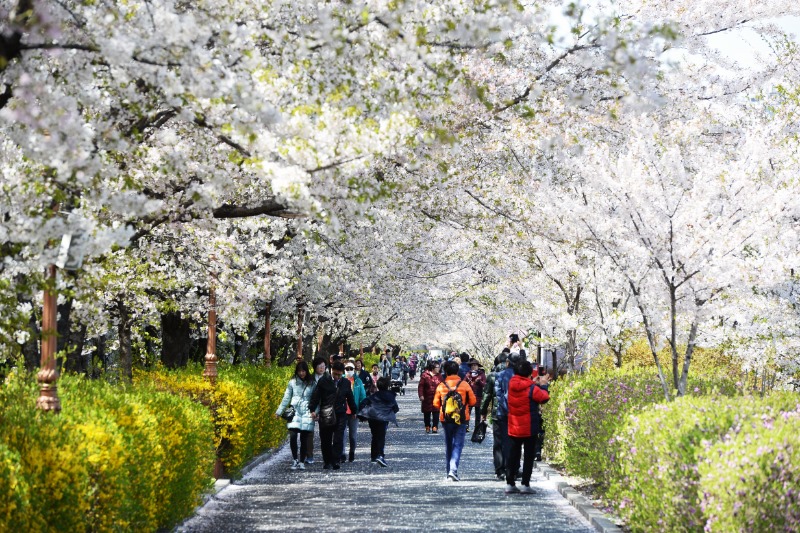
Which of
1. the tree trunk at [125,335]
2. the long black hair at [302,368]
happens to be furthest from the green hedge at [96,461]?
the tree trunk at [125,335]

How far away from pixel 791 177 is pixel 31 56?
11.1m

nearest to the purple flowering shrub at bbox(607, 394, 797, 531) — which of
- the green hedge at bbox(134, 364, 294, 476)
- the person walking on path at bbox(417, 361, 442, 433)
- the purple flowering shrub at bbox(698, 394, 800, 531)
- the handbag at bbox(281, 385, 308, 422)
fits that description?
the purple flowering shrub at bbox(698, 394, 800, 531)

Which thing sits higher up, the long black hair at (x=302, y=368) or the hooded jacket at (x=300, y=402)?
the long black hair at (x=302, y=368)

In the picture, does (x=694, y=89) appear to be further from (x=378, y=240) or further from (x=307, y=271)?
(x=307, y=271)

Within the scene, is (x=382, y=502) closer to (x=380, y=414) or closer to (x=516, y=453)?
(x=516, y=453)

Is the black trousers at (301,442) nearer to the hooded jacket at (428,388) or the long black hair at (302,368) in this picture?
the long black hair at (302,368)

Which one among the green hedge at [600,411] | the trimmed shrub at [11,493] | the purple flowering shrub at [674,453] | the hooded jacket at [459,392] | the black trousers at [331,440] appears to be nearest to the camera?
the trimmed shrub at [11,493]

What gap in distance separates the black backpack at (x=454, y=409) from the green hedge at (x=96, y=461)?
533cm

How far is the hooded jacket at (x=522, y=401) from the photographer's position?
547 inches

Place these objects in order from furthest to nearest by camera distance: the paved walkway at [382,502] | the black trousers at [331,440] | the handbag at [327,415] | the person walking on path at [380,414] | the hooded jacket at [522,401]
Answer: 1. the person walking on path at [380,414]
2. the black trousers at [331,440]
3. the handbag at [327,415]
4. the hooded jacket at [522,401]
5. the paved walkway at [382,502]

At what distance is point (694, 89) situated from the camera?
15.7 metres

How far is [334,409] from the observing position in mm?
17484

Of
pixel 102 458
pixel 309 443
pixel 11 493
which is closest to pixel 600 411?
pixel 309 443

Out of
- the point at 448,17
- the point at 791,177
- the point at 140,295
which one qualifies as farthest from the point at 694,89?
the point at 140,295
